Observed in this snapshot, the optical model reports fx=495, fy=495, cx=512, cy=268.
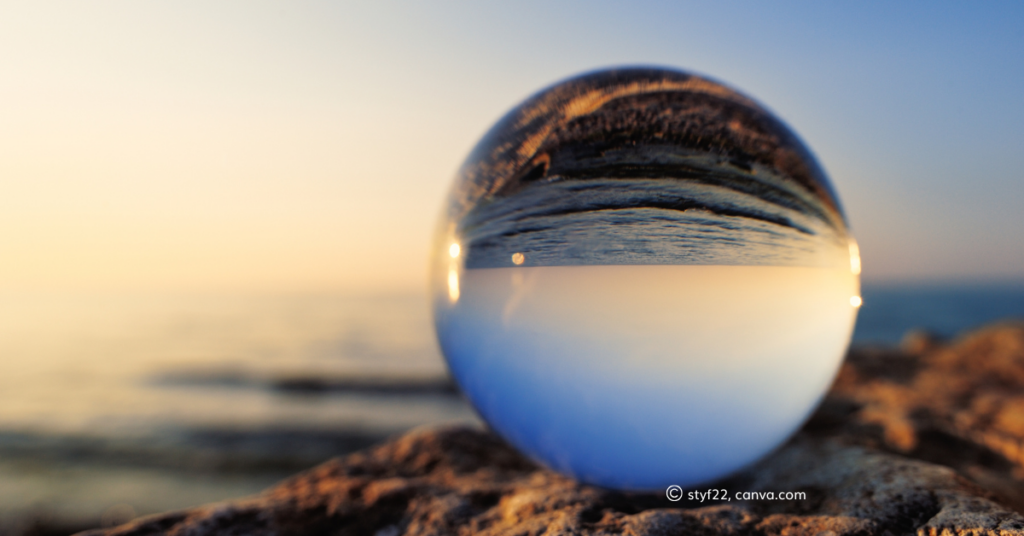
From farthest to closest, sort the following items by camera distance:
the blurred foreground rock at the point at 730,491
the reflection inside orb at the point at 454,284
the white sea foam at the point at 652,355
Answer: the reflection inside orb at the point at 454,284
the white sea foam at the point at 652,355
the blurred foreground rock at the point at 730,491

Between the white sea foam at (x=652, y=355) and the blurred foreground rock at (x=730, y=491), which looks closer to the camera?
the blurred foreground rock at (x=730, y=491)

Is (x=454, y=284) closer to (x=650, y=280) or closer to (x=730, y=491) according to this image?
(x=650, y=280)

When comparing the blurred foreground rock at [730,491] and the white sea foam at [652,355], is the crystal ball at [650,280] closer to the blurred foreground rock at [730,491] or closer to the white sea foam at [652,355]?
the white sea foam at [652,355]

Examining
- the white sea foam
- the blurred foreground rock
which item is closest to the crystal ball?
the white sea foam

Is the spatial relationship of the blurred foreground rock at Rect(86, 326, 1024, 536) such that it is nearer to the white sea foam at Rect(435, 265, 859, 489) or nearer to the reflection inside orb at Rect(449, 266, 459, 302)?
the white sea foam at Rect(435, 265, 859, 489)

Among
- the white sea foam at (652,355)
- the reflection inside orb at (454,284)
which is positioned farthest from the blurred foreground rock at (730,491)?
the reflection inside orb at (454,284)

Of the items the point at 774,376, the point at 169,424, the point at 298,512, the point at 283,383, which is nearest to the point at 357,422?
the point at 169,424

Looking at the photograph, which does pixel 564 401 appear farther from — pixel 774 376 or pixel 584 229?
pixel 774 376
